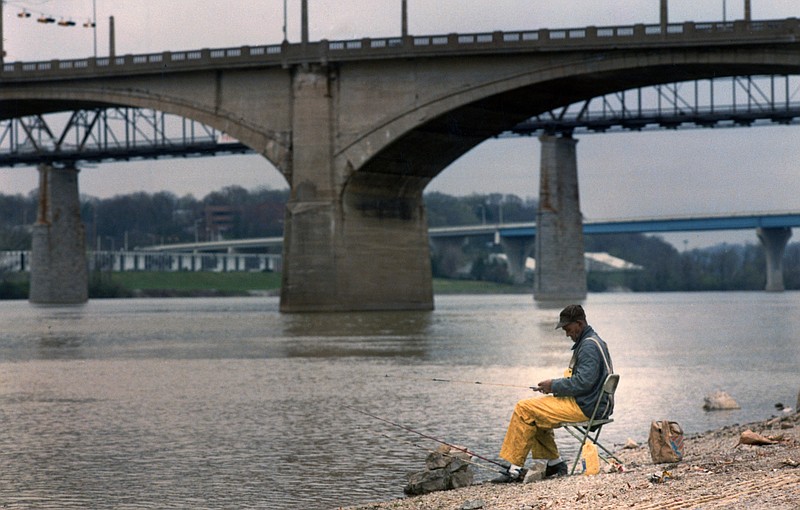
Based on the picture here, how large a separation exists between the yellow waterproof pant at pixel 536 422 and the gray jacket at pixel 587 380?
0.09 meters

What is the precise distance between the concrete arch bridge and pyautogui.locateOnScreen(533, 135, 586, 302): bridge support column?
25.1 meters

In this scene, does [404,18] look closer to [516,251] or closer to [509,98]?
[509,98]

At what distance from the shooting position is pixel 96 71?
73.6 meters

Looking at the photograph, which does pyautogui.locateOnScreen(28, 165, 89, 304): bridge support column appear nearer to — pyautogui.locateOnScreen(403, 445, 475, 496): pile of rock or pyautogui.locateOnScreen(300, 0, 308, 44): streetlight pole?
pyautogui.locateOnScreen(300, 0, 308, 44): streetlight pole

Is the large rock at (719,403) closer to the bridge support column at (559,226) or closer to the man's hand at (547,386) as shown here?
the man's hand at (547,386)

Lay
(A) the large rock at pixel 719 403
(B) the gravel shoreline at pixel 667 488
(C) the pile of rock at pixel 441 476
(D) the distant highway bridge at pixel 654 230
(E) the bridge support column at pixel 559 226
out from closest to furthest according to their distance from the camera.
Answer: (B) the gravel shoreline at pixel 667 488 → (C) the pile of rock at pixel 441 476 → (A) the large rock at pixel 719 403 → (E) the bridge support column at pixel 559 226 → (D) the distant highway bridge at pixel 654 230

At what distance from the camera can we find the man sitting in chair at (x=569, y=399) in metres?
12.4

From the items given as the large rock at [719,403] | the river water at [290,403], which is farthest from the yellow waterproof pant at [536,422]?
the large rock at [719,403]

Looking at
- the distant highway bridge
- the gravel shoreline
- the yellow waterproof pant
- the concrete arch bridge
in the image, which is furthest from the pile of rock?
the distant highway bridge

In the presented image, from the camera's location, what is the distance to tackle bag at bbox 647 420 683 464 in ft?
41.7

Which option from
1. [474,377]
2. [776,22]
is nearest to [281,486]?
[474,377]

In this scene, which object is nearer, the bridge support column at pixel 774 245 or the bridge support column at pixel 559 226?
the bridge support column at pixel 559 226

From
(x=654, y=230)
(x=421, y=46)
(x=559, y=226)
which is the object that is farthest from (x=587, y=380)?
(x=654, y=230)

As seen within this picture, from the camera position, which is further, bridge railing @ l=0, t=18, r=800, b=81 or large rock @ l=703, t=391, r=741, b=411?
bridge railing @ l=0, t=18, r=800, b=81
